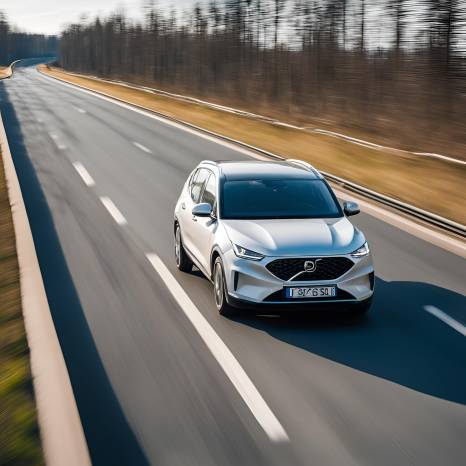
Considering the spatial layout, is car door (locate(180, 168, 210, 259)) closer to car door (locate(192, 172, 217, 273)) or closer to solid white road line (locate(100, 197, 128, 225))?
car door (locate(192, 172, 217, 273))

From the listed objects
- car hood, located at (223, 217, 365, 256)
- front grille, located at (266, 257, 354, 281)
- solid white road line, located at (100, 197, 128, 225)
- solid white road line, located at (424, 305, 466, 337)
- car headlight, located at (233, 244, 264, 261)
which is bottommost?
solid white road line, located at (100, 197, 128, 225)

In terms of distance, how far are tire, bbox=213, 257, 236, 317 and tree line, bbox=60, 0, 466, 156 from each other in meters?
22.3

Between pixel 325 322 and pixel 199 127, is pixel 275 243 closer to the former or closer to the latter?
pixel 325 322

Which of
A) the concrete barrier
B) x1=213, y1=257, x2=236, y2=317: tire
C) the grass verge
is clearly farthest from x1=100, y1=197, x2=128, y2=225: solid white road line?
x1=213, y1=257, x2=236, y2=317: tire

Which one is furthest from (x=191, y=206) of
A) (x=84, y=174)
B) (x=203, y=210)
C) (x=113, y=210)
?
(x=84, y=174)

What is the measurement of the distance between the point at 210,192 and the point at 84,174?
11.4m

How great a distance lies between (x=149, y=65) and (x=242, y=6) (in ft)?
161

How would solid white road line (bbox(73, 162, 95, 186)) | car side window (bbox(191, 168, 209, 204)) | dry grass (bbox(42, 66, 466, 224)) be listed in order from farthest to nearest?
solid white road line (bbox(73, 162, 95, 186)) < dry grass (bbox(42, 66, 466, 224)) < car side window (bbox(191, 168, 209, 204))

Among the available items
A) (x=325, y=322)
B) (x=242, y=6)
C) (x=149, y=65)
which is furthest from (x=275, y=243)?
(x=149, y=65)

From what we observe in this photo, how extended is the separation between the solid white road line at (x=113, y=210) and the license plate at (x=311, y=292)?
6727mm

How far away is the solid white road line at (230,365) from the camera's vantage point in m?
5.96

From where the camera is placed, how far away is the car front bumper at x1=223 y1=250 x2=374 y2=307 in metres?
8.28

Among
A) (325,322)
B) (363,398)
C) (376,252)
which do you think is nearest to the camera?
(363,398)

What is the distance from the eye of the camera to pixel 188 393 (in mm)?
6633
